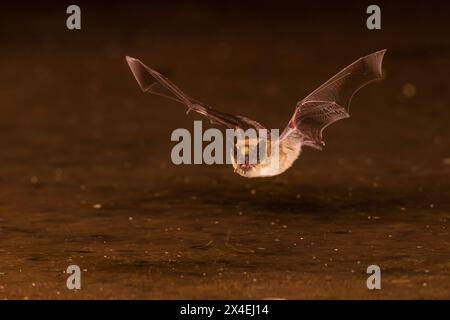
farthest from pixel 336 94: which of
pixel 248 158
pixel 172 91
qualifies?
pixel 248 158

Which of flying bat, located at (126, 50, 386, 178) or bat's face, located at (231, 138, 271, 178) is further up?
flying bat, located at (126, 50, 386, 178)

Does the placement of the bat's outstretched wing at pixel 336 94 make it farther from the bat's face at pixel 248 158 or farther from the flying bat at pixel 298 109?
the bat's face at pixel 248 158

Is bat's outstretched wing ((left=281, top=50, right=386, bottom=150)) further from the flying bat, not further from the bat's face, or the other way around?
the bat's face

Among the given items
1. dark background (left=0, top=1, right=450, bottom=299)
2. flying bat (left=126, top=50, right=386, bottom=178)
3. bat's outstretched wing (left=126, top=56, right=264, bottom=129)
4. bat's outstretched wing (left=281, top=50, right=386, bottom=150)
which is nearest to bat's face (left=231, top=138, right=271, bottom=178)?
flying bat (left=126, top=50, right=386, bottom=178)

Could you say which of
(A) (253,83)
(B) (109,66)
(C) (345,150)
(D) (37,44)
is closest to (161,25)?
(D) (37,44)

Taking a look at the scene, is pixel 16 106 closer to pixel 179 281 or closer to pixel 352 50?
pixel 352 50

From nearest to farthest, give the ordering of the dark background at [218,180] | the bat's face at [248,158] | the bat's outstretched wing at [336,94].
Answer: the bat's face at [248,158]
the dark background at [218,180]
the bat's outstretched wing at [336,94]

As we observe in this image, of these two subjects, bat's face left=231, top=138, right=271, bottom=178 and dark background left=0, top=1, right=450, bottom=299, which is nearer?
bat's face left=231, top=138, right=271, bottom=178

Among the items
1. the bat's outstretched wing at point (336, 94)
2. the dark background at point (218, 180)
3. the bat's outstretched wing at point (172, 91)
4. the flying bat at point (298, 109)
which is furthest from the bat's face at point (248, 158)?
the bat's outstretched wing at point (336, 94)
